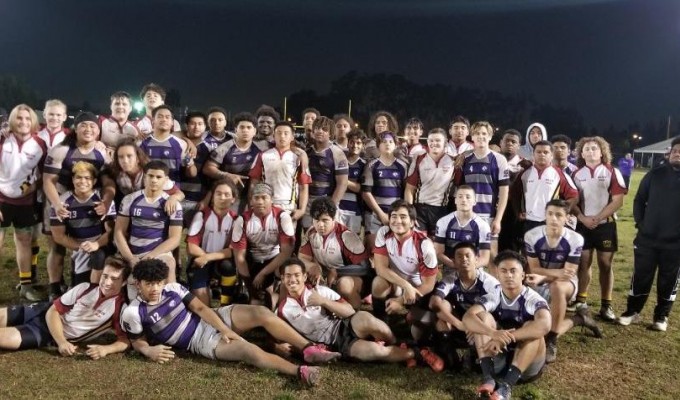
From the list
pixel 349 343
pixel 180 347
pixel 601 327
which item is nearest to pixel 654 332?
pixel 601 327

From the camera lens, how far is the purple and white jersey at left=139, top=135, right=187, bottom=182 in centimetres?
572

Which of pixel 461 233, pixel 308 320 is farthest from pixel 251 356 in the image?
pixel 461 233

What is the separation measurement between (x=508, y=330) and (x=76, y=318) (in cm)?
348

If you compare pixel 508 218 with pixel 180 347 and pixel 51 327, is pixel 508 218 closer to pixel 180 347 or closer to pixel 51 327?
pixel 180 347

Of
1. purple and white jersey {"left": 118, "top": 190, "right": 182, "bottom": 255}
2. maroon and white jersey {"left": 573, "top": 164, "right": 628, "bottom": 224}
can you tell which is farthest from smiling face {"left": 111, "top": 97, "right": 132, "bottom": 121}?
maroon and white jersey {"left": 573, "top": 164, "right": 628, "bottom": 224}

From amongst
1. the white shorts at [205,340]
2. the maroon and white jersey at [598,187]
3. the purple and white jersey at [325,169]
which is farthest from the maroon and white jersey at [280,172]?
the maroon and white jersey at [598,187]

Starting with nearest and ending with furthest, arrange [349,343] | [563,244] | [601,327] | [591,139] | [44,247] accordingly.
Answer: [349,343] → [563,244] → [601,327] → [591,139] → [44,247]

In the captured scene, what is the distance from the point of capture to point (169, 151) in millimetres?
5754

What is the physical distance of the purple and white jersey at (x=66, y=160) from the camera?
5.45m

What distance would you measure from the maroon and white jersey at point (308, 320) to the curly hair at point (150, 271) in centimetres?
101

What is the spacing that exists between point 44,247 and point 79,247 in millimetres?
3298

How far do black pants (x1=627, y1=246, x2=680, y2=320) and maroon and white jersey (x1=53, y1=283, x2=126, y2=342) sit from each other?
197 inches

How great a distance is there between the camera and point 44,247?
7.93 metres

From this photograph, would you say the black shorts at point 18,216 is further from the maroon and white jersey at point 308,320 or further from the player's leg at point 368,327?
the player's leg at point 368,327
